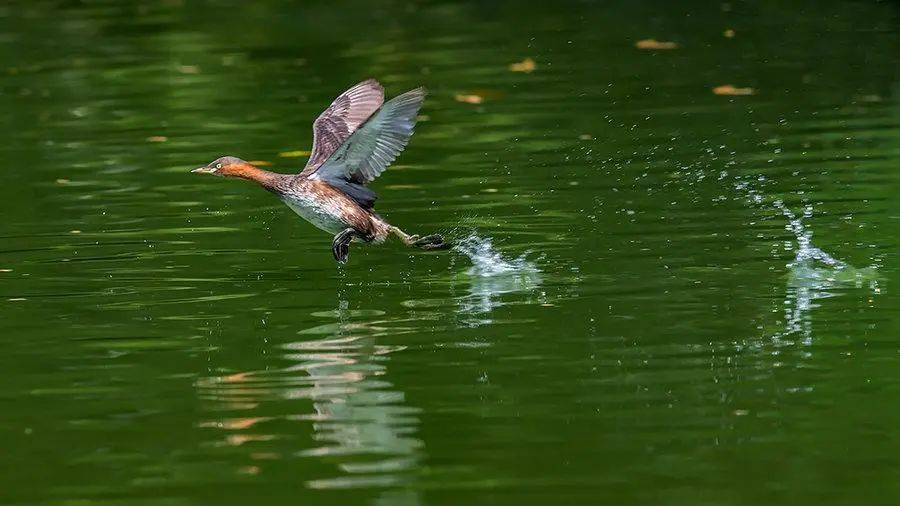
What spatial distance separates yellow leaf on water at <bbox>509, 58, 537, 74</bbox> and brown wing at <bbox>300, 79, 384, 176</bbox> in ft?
21.9

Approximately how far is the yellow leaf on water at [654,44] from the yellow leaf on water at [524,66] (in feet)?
4.14

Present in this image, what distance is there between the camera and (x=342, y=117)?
12109 mm

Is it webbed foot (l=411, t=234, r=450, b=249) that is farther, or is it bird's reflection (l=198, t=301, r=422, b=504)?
webbed foot (l=411, t=234, r=450, b=249)

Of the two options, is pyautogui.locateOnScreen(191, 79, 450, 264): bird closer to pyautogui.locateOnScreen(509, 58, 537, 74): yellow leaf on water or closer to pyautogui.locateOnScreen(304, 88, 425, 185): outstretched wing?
pyautogui.locateOnScreen(304, 88, 425, 185): outstretched wing

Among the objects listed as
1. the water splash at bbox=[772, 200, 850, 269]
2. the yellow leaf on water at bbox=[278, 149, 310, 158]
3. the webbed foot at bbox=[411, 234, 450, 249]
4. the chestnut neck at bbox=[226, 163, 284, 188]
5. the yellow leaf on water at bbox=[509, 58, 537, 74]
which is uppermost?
the yellow leaf on water at bbox=[509, 58, 537, 74]

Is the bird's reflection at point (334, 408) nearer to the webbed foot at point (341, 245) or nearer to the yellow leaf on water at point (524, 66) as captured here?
the webbed foot at point (341, 245)

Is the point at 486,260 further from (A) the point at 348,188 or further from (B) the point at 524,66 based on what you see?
(B) the point at 524,66

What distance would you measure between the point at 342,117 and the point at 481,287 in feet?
6.52

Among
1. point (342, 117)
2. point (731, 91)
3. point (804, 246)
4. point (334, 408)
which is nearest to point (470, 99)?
point (731, 91)

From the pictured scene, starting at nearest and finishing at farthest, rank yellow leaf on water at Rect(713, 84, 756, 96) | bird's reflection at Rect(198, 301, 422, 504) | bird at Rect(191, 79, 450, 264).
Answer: bird's reflection at Rect(198, 301, 422, 504) → bird at Rect(191, 79, 450, 264) → yellow leaf on water at Rect(713, 84, 756, 96)

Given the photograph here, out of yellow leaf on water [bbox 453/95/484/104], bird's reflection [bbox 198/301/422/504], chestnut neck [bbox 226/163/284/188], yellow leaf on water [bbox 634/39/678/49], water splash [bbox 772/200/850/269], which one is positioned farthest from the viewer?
yellow leaf on water [bbox 634/39/678/49]

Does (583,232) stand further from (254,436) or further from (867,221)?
(254,436)

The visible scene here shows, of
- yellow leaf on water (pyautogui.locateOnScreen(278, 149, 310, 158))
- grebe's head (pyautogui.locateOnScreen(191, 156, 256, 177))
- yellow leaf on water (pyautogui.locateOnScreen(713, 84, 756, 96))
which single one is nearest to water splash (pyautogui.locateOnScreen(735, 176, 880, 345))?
grebe's head (pyautogui.locateOnScreen(191, 156, 256, 177))

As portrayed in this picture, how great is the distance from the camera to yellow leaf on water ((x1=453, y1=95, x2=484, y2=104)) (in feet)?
57.0
